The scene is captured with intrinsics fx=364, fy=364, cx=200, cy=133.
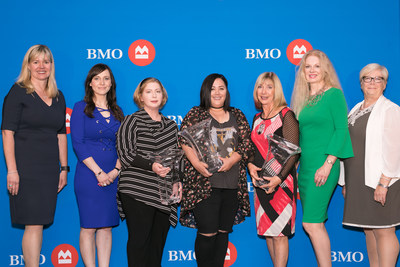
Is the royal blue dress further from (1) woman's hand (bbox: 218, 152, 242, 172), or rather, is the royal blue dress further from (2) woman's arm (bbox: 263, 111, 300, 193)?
(2) woman's arm (bbox: 263, 111, 300, 193)

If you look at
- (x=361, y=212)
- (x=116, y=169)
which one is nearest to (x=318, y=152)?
(x=361, y=212)

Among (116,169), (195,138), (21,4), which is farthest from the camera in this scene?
(21,4)

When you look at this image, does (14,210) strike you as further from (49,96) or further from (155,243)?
(155,243)

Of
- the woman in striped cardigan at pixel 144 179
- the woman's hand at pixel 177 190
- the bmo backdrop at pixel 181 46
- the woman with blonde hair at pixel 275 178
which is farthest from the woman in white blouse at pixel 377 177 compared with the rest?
the woman in striped cardigan at pixel 144 179

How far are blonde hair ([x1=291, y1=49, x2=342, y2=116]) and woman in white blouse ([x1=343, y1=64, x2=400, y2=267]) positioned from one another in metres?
0.39

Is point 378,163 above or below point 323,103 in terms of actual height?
below

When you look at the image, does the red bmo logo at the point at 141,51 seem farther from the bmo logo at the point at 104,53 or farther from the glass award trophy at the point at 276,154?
the glass award trophy at the point at 276,154

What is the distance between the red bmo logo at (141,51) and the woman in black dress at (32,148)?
2.43 ft

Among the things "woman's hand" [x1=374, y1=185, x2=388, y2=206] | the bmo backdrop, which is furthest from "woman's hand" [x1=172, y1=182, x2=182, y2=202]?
"woman's hand" [x1=374, y1=185, x2=388, y2=206]

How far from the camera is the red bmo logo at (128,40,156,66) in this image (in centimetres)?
336

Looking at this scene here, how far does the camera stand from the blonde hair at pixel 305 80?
2.79m

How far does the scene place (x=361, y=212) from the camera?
279 centimetres

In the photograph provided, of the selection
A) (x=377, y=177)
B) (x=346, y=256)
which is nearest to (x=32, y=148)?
(x=377, y=177)

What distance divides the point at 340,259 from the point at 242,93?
1812 millimetres
